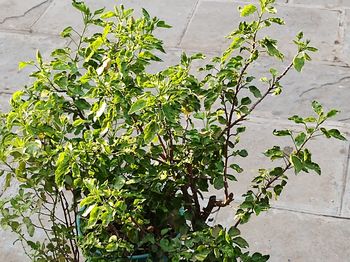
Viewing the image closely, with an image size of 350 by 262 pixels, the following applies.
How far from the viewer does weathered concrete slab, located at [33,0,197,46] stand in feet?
16.1

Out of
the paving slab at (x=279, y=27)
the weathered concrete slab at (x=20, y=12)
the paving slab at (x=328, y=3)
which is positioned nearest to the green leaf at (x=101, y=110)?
the paving slab at (x=279, y=27)

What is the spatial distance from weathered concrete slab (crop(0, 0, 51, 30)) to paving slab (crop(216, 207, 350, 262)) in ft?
7.88

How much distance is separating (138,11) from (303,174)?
203cm

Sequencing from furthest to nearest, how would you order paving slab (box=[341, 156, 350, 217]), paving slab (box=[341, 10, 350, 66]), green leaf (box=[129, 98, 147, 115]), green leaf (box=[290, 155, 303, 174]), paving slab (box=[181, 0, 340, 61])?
1. paving slab (box=[181, 0, 340, 61])
2. paving slab (box=[341, 10, 350, 66])
3. paving slab (box=[341, 156, 350, 217])
4. green leaf (box=[290, 155, 303, 174])
5. green leaf (box=[129, 98, 147, 115])

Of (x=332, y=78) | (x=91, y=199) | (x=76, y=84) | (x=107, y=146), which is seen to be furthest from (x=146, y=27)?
(x=332, y=78)

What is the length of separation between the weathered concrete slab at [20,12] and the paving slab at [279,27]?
1181mm

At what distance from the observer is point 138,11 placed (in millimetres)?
5082

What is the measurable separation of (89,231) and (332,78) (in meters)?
2.36

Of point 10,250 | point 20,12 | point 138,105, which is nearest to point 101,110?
point 138,105

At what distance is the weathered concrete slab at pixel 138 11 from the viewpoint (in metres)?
4.90

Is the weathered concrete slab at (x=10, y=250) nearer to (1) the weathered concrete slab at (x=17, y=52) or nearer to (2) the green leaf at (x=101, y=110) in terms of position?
(1) the weathered concrete slab at (x=17, y=52)

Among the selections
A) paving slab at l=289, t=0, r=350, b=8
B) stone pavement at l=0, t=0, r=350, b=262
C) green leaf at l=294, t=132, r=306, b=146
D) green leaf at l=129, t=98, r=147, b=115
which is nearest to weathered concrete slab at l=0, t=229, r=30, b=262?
stone pavement at l=0, t=0, r=350, b=262

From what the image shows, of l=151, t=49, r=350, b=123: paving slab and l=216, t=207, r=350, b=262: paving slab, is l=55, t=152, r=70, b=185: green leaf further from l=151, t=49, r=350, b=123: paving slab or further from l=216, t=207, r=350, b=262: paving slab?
l=151, t=49, r=350, b=123: paving slab

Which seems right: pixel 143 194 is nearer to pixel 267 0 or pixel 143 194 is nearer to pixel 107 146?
pixel 107 146
